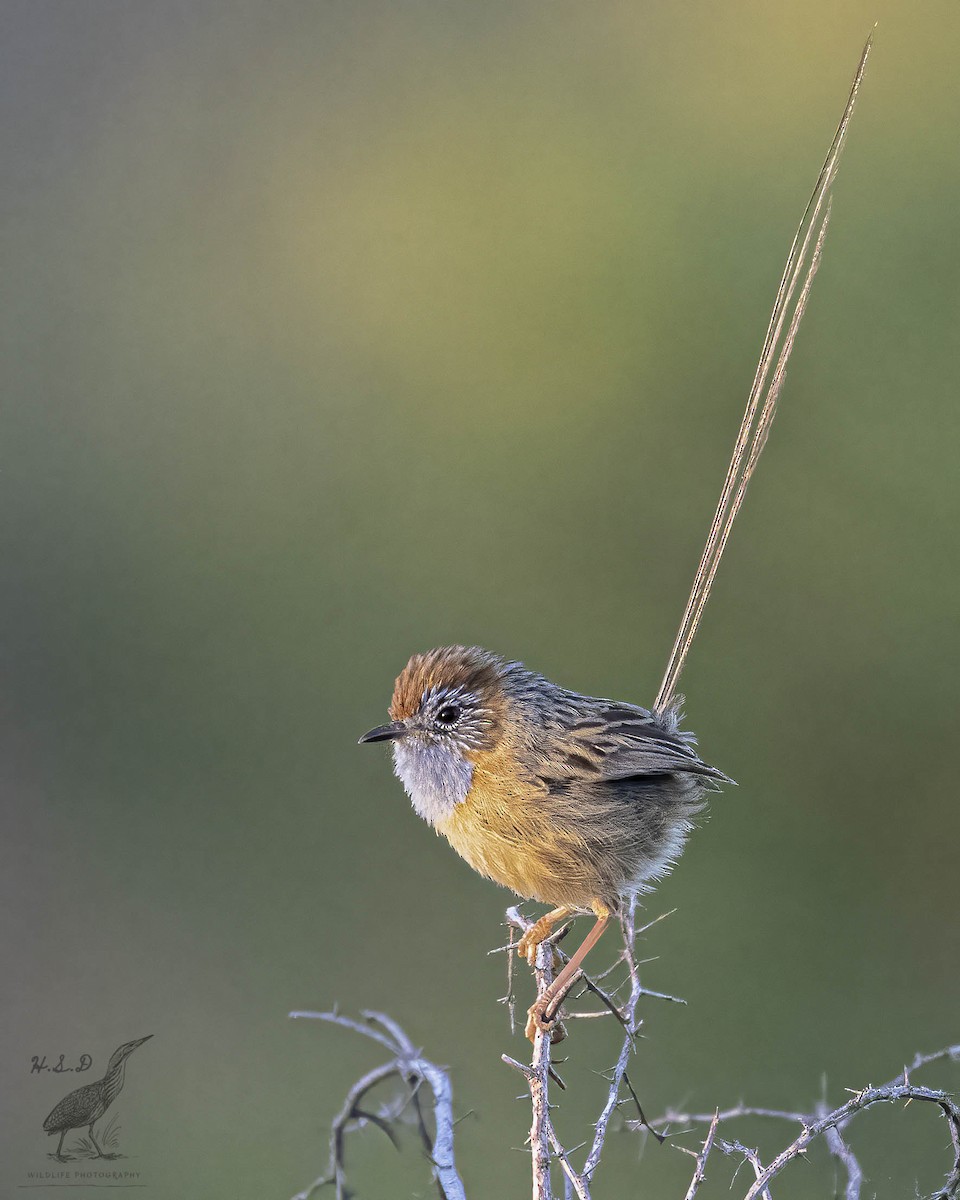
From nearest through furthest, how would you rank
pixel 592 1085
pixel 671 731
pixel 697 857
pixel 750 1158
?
pixel 750 1158
pixel 671 731
pixel 592 1085
pixel 697 857

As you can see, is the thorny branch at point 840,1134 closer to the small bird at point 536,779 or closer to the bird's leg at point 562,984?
the bird's leg at point 562,984

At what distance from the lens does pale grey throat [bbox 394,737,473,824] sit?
7.39 feet

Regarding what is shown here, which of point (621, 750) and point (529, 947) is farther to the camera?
point (529, 947)

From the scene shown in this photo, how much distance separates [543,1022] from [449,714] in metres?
0.62

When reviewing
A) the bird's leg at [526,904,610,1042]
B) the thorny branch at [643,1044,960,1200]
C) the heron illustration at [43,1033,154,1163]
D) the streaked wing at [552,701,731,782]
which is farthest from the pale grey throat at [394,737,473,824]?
the heron illustration at [43,1033,154,1163]

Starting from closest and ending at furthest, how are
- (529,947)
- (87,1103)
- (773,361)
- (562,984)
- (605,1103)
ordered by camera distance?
(773,361) < (605,1103) < (562,984) < (87,1103) < (529,947)

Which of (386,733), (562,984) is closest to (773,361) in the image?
(386,733)

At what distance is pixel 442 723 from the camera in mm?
2252

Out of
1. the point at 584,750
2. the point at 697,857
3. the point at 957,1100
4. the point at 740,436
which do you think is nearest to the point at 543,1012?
the point at 584,750

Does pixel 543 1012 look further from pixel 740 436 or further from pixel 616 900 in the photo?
pixel 740 436

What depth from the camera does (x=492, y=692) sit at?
7.62 feet

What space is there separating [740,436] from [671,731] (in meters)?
0.77

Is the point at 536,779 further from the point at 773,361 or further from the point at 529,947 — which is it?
the point at 773,361

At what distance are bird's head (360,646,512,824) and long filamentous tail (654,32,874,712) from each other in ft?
1.35
